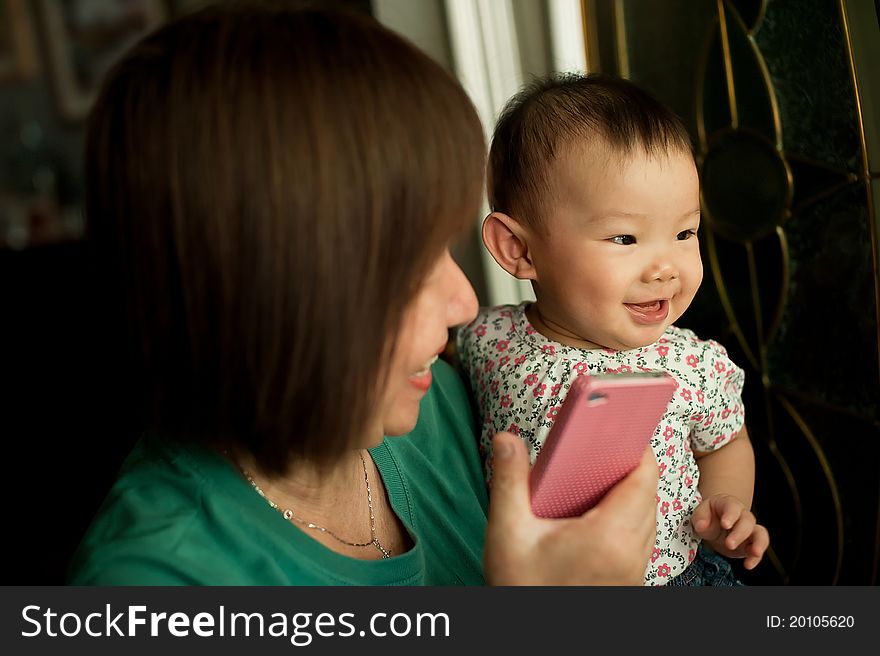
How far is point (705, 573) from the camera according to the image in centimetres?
110

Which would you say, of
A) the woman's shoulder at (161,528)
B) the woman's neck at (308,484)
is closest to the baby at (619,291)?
the woman's neck at (308,484)

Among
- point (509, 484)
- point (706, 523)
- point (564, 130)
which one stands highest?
point (564, 130)

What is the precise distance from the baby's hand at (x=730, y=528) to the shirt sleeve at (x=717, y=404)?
0.08m

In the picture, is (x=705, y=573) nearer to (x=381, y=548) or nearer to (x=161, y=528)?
(x=381, y=548)

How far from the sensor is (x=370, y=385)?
74cm

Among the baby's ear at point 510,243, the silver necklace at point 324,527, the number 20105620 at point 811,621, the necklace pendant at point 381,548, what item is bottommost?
the number 20105620 at point 811,621

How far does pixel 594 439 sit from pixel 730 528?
294mm

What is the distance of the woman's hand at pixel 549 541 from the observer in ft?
2.41

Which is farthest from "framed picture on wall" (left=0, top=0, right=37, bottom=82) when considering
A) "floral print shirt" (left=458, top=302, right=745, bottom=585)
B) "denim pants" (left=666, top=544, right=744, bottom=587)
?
"denim pants" (left=666, top=544, right=744, bottom=587)

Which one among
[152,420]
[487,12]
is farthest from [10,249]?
[152,420]

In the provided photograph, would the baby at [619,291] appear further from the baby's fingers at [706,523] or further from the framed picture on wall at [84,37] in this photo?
the framed picture on wall at [84,37]

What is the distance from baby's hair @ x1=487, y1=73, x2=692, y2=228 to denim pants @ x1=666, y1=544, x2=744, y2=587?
1.61 feet

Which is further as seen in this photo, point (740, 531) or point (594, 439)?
point (740, 531)

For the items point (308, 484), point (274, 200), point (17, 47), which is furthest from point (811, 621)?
point (17, 47)
